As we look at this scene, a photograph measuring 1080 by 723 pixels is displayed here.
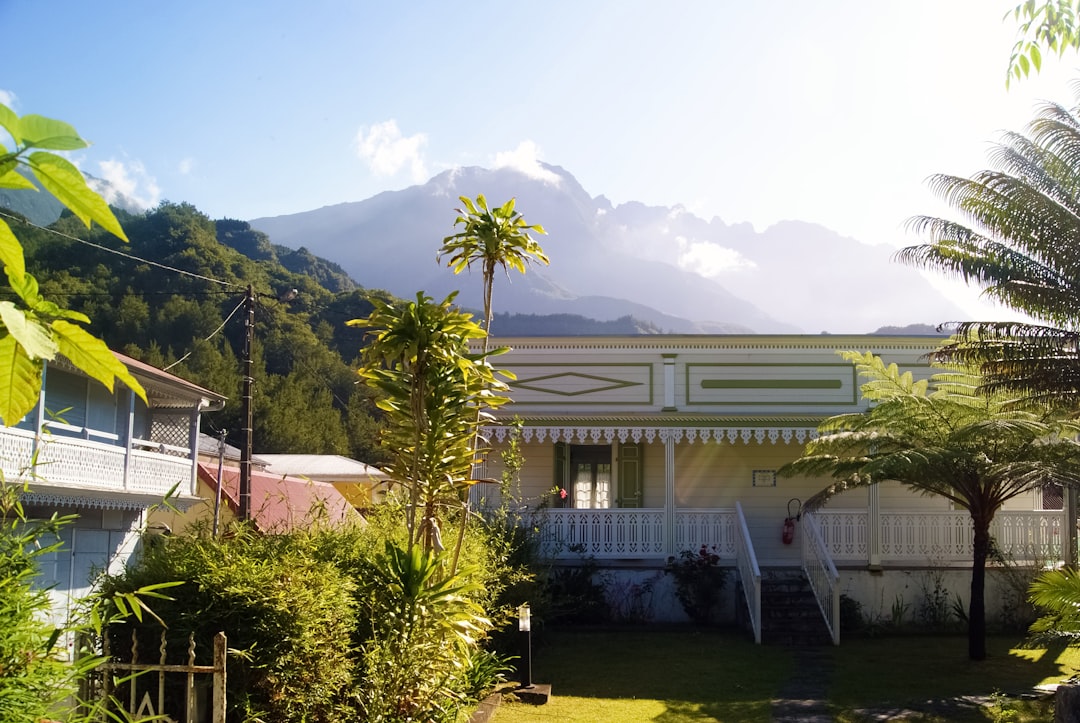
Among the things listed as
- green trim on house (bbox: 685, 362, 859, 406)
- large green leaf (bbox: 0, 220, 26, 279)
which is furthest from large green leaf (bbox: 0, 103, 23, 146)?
green trim on house (bbox: 685, 362, 859, 406)

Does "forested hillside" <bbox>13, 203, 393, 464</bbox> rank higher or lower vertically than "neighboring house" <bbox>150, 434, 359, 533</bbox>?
higher

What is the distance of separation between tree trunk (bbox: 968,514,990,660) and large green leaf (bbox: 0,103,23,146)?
51.6 feet

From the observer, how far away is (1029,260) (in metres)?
14.4

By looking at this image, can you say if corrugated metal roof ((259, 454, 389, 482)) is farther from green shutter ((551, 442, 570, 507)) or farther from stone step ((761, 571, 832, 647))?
stone step ((761, 571, 832, 647))

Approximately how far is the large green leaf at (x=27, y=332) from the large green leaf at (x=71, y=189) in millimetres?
170

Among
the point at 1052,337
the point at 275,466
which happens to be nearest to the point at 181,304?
the point at 275,466

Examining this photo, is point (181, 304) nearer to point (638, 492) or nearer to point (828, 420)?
point (638, 492)

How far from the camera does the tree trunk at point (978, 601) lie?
15148 millimetres

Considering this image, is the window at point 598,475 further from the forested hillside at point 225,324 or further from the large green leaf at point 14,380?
the forested hillside at point 225,324

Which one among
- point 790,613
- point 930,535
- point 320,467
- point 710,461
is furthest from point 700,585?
point 320,467

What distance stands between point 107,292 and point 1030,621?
3765 centimetres

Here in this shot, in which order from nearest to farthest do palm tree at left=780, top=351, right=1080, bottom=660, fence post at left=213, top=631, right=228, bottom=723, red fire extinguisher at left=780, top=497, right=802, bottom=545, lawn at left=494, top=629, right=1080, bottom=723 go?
fence post at left=213, top=631, right=228, bottom=723 → lawn at left=494, top=629, right=1080, bottom=723 → palm tree at left=780, top=351, right=1080, bottom=660 → red fire extinguisher at left=780, top=497, right=802, bottom=545

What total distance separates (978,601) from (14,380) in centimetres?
1586

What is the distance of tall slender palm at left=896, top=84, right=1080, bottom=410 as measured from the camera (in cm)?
1394
